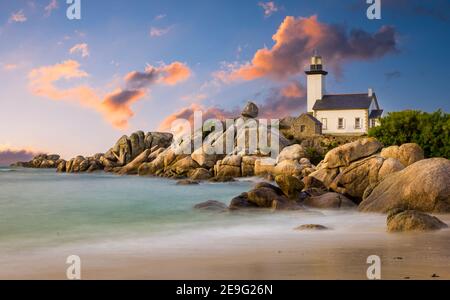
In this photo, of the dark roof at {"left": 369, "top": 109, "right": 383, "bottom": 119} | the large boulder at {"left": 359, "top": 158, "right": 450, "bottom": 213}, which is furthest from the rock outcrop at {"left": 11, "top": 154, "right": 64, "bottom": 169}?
the large boulder at {"left": 359, "top": 158, "right": 450, "bottom": 213}

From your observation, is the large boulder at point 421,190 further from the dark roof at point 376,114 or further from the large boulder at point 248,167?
the dark roof at point 376,114

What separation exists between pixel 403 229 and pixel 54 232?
9.72m

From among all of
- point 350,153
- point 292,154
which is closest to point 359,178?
point 350,153

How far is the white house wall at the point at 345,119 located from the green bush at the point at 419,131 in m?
24.8

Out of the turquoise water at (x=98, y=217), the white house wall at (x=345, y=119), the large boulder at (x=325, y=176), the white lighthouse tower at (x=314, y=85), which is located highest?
the white lighthouse tower at (x=314, y=85)

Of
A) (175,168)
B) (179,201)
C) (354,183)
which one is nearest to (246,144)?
(175,168)

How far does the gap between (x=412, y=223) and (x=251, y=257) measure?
4363 millimetres

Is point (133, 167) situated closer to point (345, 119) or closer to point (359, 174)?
point (345, 119)

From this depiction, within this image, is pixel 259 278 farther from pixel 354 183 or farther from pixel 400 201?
pixel 354 183

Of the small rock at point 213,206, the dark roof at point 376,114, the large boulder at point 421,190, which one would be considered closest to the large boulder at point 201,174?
the small rock at point 213,206

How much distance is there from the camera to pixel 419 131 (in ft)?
108

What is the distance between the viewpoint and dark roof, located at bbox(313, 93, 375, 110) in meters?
59.8

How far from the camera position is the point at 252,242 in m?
12.8

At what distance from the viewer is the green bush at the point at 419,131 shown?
3134 centimetres
